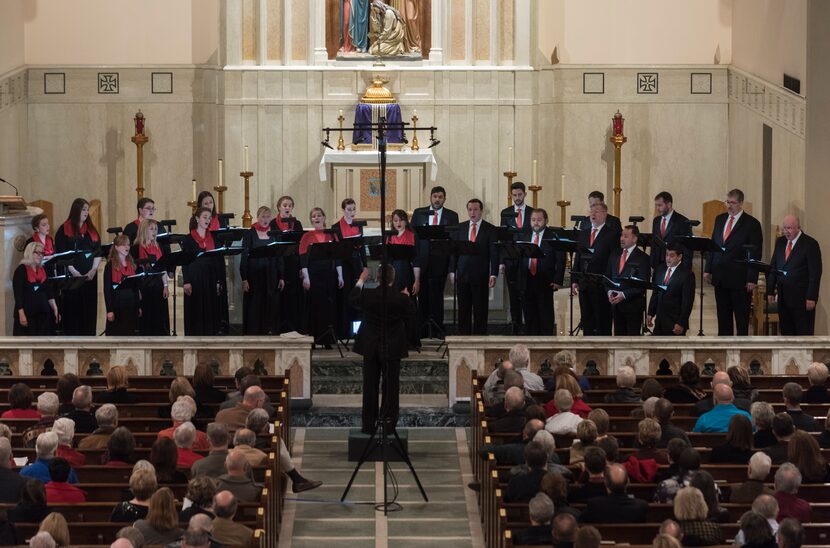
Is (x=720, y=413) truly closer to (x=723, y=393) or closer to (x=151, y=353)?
(x=723, y=393)

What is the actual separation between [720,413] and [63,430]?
4262 mm

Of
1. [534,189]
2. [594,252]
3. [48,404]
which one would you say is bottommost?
[48,404]

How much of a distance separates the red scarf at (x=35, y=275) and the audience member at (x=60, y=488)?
5.12m

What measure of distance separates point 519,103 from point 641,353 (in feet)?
24.8

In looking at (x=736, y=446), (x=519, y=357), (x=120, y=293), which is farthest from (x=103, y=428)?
(x=736, y=446)

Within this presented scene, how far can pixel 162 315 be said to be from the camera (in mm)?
14516

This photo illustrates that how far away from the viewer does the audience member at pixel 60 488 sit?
906 centimetres

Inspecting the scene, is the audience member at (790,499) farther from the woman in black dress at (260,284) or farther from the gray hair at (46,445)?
the woman in black dress at (260,284)

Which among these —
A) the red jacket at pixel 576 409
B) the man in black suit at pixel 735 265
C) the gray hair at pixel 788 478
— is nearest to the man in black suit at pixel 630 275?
the man in black suit at pixel 735 265

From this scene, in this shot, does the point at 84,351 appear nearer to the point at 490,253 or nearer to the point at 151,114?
the point at 490,253

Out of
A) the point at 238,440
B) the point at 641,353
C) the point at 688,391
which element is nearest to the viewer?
the point at 238,440

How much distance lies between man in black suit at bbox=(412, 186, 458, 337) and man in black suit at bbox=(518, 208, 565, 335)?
30.7 inches

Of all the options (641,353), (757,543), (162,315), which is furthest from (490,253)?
(757,543)

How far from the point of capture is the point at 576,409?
10789mm
